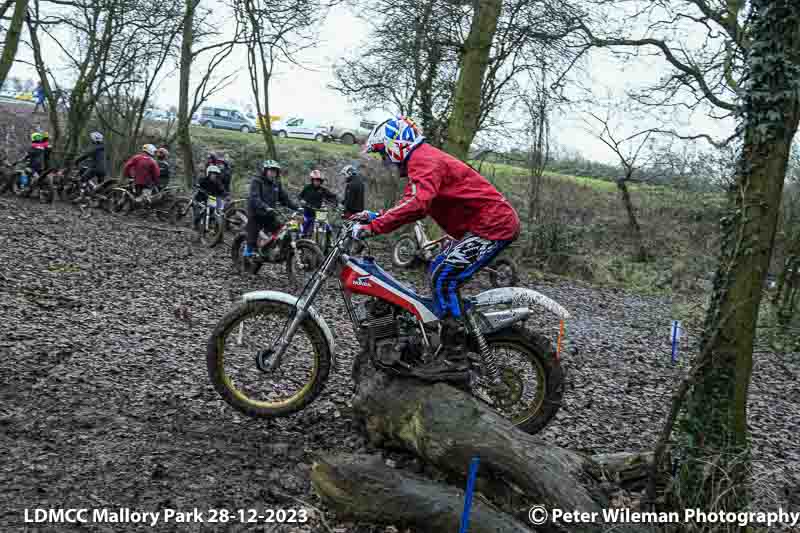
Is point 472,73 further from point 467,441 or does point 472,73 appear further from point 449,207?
point 467,441

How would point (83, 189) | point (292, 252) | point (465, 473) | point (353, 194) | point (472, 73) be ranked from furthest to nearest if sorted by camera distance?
point (83, 189), point (353, 194), point (472, 73), point (292, 252), point (465, 473)

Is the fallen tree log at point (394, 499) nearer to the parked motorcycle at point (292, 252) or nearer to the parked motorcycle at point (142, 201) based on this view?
the parked motorcycle at point (292, 252)

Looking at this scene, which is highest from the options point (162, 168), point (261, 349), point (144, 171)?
point (162, 168)

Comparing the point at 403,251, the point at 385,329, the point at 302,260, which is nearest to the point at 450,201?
the point at 385,329

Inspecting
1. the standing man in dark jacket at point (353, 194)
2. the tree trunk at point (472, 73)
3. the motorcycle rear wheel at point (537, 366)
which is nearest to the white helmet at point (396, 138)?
the motorcycle rear wheel at point (537, 366)

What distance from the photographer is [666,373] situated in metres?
8.04

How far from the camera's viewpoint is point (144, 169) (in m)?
17.1

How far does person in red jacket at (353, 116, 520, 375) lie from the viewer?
4559 mm

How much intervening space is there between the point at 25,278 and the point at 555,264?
1342 cm

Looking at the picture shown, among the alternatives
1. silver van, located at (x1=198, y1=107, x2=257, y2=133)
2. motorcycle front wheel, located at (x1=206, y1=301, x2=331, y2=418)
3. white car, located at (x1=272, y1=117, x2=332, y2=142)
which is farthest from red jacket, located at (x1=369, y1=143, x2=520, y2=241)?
silver van, located at (x1=198, y1=107, x2=257, y2=133)

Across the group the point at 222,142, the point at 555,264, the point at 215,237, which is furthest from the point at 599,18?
the point at 222,142

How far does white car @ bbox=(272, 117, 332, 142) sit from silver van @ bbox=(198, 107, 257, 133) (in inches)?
86.3

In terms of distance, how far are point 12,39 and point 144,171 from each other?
13.2ft

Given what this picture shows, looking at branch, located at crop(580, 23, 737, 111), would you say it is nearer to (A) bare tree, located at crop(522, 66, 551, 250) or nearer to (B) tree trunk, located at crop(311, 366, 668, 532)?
(A) bare tree, located at crop(522, 66, 551, 250)
